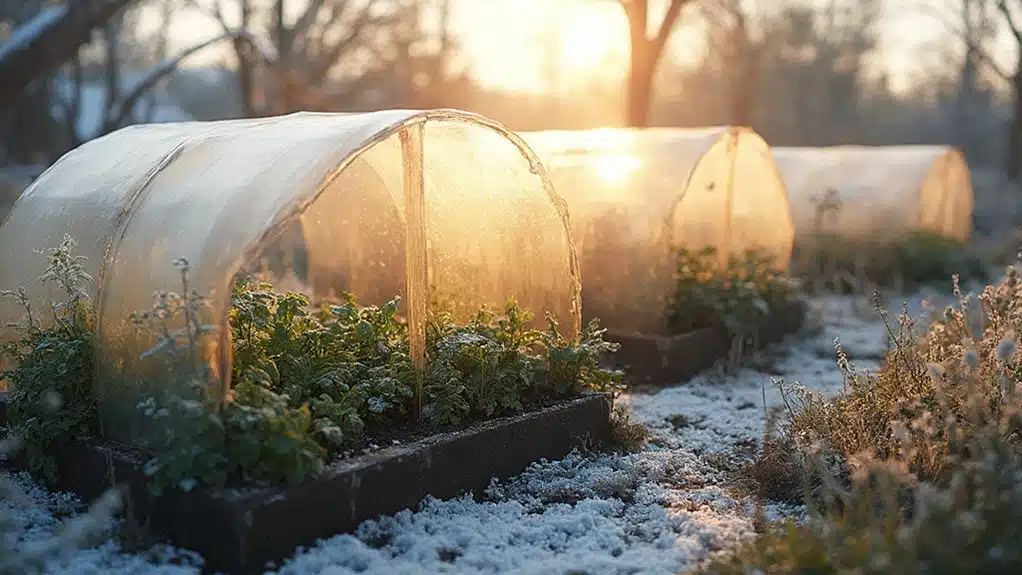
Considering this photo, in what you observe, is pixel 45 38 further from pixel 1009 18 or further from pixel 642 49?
pixel 1009 18

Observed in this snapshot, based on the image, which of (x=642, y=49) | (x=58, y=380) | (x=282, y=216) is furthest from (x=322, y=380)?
(x=642, y=49)

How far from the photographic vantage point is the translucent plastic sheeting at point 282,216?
3938 mm

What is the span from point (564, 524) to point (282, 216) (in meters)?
1.79

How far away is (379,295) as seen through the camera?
6.72 m

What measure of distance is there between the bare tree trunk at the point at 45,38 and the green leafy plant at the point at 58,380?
190 inches

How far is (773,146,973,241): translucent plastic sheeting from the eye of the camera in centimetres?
1213

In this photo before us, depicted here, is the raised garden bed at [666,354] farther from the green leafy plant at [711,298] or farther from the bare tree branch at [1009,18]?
the bare tree branch at [1009,18]

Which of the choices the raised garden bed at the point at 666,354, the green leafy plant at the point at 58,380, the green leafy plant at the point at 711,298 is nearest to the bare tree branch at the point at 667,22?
the green leafy plant at the point at 711,298

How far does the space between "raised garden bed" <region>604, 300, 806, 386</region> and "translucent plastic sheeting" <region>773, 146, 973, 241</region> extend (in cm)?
484

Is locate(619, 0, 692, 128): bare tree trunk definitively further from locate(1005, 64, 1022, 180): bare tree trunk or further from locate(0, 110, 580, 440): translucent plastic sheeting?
locate(1005, 64, 1022, 180): bare tree trunk

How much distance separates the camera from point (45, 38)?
8.50 meters

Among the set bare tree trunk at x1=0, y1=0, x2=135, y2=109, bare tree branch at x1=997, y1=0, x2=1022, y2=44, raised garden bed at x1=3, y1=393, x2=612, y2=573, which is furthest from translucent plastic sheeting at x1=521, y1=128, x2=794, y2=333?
bare tree branch at x1=997, y1=0, x2=1022, y2=44

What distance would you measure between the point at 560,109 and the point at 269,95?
15061 mm

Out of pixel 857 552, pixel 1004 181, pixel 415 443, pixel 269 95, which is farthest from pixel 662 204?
pixel 1004 181
